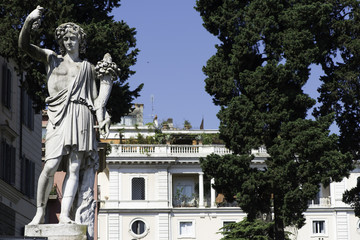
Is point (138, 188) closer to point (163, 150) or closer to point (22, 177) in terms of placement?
point (163, 150)

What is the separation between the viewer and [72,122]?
10.8m

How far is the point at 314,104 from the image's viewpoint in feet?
105

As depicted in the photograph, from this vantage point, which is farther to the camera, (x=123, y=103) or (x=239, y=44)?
(x=239, y=44)

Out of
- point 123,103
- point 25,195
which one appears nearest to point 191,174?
point 25,195

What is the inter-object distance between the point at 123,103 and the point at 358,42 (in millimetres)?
10246

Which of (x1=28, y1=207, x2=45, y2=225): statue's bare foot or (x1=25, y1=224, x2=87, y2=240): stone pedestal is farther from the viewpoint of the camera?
(x1=28, y1=207, x2=45, y2=225): statue's bare foot

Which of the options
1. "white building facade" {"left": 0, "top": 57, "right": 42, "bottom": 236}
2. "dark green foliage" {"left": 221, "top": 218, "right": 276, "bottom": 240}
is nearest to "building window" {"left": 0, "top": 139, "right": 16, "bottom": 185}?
"white building facade" {"left": 0, "top": 57, "right": 42, "bottom": 236}

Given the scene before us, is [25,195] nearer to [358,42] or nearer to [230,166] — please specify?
[230,166]

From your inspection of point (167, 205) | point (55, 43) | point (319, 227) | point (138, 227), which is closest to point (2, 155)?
point (55, 43)

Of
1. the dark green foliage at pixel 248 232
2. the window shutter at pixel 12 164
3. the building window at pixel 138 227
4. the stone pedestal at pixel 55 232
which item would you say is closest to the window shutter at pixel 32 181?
the window shutter at pixel 12 164

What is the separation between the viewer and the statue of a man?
10.7 metres

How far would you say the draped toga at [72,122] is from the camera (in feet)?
35.2

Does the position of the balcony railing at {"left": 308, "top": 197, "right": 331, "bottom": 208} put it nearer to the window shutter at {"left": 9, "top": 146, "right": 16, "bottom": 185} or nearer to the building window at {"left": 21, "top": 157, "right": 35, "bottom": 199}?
the building window at {"left": 21, "top": 157, "right": 35, "bottom": 199}

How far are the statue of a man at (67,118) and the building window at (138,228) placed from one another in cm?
6142
